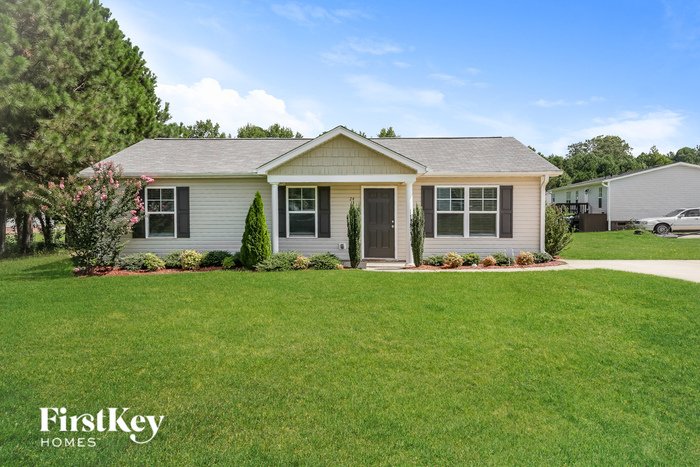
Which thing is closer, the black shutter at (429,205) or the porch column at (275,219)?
the porch column at (275,219)

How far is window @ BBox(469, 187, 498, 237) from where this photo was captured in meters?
12.1

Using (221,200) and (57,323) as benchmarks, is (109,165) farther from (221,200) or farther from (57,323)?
(57,323)

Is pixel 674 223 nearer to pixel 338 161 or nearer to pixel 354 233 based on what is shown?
pixel 354 233

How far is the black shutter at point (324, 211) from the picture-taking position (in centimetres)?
1217

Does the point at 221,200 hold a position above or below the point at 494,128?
below

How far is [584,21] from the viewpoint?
42.3ft

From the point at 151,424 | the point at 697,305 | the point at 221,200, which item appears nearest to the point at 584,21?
the point at 697,305

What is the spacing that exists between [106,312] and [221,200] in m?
6.26

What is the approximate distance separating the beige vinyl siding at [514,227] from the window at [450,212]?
209mm

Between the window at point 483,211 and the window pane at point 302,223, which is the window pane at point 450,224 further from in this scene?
the window pane at point 302,223

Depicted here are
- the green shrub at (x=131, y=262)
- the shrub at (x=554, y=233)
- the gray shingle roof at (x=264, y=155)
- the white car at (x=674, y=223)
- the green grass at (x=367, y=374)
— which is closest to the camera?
the green grass at (x=367, y=374)

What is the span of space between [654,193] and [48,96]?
32185mm

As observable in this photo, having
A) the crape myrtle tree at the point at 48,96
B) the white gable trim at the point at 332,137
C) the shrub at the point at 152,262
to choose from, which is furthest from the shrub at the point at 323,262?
the crape myrtle tree at the point at 48,96

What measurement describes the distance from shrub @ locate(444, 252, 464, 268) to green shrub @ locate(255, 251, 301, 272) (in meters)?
4.31
